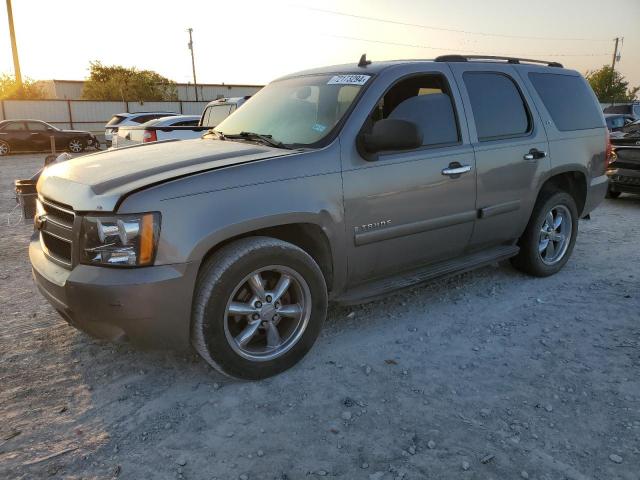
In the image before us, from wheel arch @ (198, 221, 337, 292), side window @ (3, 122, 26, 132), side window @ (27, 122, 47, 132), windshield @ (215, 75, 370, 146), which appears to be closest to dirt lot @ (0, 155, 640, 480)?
wheel arch @ (198, 221, 337, 292)

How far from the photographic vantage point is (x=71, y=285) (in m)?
2.67

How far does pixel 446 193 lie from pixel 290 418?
1961 millimetres

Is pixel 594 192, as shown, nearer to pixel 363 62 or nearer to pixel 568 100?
pixel 568 100

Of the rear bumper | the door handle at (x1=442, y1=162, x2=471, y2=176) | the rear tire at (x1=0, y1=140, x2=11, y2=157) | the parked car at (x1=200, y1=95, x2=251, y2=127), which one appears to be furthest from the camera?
the rear tire at (x1=0, y1=140, x2=11, y2=157)

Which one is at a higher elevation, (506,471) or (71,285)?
(71,285)

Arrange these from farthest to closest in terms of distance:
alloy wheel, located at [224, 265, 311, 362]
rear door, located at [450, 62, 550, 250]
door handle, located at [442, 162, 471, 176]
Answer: rear door, located at [450, 62, 550, 250], door handle, located at [442, 162, 471, 176], alloy wheel, located at [224, 265, 311, 362]

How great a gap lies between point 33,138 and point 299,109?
20.3m

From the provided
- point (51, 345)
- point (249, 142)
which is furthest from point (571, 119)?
point (51, 345)

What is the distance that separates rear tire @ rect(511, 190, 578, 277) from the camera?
4.65m

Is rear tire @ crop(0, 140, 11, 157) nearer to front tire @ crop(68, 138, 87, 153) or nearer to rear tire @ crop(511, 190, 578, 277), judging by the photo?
front tire @ crop(68, 138, 87, 153)

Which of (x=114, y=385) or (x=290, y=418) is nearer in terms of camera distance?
(x=290, y=418)

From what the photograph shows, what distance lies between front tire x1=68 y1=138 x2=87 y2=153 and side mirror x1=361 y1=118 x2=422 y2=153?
2050 centimetres

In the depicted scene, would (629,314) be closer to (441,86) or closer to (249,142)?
(441,86)

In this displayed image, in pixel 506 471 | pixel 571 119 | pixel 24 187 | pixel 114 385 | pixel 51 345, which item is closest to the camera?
pixel 506 471
